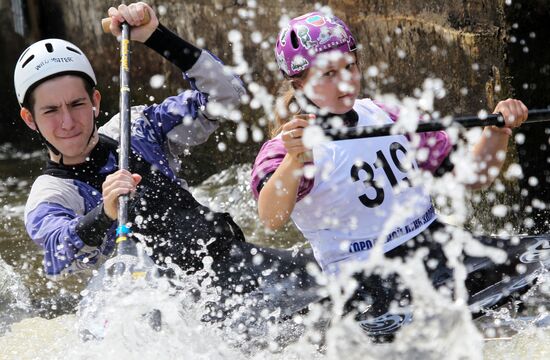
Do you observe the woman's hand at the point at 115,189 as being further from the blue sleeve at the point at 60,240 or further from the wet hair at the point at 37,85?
the wet hair at the point at 37,85

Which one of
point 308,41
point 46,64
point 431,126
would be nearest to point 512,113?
point 431,126

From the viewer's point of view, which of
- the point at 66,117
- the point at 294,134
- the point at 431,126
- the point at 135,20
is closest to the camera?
the point at 294,134

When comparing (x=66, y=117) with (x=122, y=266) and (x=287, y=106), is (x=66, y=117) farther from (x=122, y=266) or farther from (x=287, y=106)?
(x=287, y=106)

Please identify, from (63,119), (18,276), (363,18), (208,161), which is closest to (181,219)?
(63,119)

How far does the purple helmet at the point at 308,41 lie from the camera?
389 centimetres

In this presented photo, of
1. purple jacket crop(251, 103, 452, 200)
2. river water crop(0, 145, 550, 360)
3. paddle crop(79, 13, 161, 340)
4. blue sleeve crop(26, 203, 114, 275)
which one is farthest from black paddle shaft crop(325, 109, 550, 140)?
blue sleeve crop(26, 203, 114, 275)

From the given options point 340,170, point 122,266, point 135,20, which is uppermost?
point 135,20

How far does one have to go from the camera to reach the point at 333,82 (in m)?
3.85

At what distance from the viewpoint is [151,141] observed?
447 centimetres

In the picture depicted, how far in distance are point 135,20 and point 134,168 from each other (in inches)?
29.6

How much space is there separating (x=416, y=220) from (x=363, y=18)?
2473 mm

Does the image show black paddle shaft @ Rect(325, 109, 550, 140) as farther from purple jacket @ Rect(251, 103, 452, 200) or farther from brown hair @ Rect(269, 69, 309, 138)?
brown hair @ Rect(269, 69, 309, 138)

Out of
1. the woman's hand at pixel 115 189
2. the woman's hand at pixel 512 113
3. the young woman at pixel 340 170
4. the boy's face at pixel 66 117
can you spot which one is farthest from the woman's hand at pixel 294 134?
the boy's face at pixel 66 117

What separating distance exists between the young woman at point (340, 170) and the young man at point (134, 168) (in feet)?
Answer: 0.97
